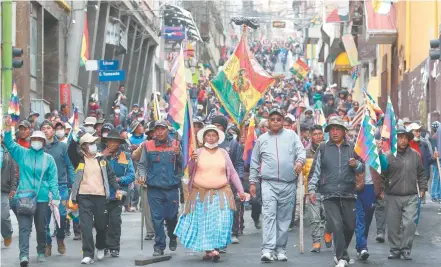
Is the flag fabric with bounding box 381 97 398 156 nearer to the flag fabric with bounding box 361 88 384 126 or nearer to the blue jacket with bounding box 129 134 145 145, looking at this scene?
the flag fabric with bounding box 361 88 384 126

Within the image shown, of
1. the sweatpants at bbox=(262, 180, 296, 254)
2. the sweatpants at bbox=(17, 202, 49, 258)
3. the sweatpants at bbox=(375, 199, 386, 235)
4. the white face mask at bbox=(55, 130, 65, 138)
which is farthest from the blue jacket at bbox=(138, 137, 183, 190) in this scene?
the sweatpants at bbox=(375, 199, 386, 235)

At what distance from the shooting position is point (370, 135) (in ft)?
44.1

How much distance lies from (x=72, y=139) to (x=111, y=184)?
72.9 inches

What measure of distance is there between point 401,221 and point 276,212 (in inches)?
60.7

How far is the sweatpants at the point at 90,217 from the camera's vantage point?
43.7 feet

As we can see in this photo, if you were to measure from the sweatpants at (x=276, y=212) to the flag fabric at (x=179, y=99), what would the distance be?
1.82m

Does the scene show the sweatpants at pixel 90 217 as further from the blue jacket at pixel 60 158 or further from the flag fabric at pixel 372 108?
the flag fabric at pixel 372 108

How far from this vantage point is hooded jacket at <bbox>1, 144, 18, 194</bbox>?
14055 millimetres

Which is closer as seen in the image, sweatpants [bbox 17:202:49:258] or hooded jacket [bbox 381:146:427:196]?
sweatpants [bbox 17:202:49:258]

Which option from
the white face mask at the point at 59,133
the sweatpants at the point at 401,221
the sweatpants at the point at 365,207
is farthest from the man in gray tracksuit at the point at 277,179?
the white face mask at the point at 59,133

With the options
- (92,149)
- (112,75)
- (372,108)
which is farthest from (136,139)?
(112,75)

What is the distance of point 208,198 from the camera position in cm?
1347

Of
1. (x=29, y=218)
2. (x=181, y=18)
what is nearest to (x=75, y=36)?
(x=181, y=18)

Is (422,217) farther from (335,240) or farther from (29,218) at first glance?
(29,218)
